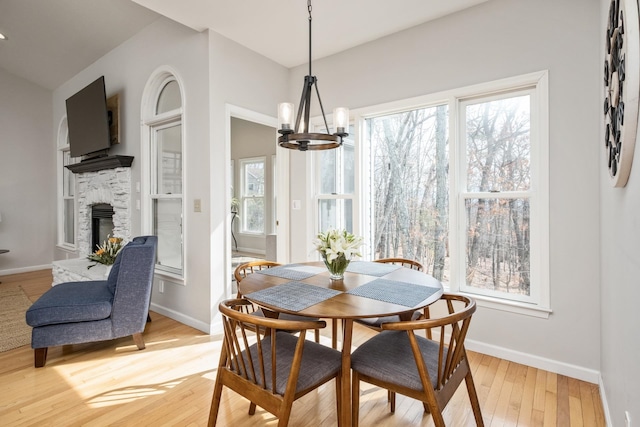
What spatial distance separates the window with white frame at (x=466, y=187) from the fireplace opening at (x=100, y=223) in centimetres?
360

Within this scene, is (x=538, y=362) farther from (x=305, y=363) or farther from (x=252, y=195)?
(x=252, y=195)

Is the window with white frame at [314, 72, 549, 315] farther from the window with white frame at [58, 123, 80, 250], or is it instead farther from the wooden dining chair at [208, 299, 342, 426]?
the window with white frame at [58, 123, 80, 250]

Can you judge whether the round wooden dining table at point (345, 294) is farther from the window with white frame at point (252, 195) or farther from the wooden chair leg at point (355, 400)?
the window with white frame at point (252, 195)

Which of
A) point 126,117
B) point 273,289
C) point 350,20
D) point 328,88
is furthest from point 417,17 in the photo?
point 126,117

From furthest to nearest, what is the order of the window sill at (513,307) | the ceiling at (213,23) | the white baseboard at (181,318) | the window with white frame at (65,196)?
the window with white frame at (65,196) < the white baseboard at (181,318) < the ceiling at (213,23) < the window sill at (513,307)

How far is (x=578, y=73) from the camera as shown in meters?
2.25

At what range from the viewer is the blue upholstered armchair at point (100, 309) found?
8.11 ft

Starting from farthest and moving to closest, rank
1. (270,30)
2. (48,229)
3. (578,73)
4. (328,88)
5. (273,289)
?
1. (48,229)
2. (328,88)
3. (270,30)
4. (578,73)
5. (273,289)

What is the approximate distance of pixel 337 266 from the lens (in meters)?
2.01

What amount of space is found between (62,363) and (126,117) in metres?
2.91

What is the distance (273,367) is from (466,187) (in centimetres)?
225

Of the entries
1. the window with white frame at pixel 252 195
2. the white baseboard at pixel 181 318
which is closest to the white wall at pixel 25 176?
the window with white frame at pixel 252 195

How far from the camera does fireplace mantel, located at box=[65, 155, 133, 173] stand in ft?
13.2

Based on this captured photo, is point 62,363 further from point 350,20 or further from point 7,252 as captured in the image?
point 7,252
